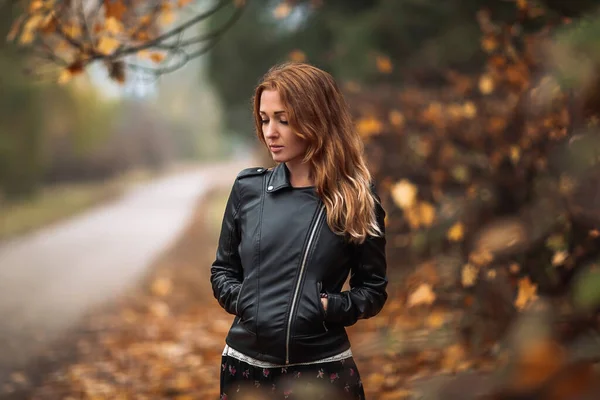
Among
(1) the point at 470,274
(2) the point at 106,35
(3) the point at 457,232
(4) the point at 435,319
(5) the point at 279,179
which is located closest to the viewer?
(5) the point at 279,179

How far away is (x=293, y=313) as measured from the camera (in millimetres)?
2195

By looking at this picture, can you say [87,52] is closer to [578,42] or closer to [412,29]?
[578,42]

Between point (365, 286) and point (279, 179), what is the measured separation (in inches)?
15.6

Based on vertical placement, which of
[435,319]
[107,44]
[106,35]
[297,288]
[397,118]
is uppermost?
[397,118]

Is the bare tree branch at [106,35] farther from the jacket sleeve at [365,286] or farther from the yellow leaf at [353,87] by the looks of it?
the yellow leaf at [353,87]

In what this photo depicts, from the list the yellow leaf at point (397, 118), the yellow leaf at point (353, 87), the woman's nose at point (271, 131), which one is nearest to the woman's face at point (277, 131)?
the woman's nose at point (271, 131)

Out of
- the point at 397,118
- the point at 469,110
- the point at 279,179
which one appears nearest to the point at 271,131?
the point at 279,179

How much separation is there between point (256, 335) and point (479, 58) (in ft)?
20.8

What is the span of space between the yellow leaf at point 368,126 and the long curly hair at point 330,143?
16.4ft

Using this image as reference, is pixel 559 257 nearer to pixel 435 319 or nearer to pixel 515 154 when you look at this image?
pixel 515 154

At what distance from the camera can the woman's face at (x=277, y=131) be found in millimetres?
2219

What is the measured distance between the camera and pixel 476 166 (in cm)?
624

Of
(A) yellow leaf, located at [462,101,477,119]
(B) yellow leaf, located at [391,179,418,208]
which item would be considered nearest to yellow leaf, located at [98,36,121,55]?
(B) yellow leaf, located at [391,179,418,208]

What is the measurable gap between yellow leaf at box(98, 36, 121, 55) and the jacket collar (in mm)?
2150
